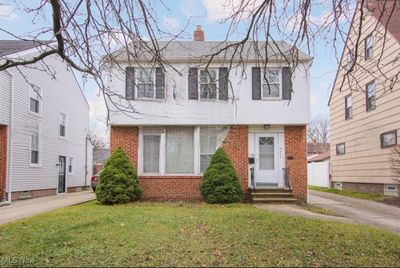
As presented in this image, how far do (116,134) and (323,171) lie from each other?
16.4m

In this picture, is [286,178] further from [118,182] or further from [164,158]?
[118,182]

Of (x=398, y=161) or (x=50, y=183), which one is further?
(x=50, y=183)

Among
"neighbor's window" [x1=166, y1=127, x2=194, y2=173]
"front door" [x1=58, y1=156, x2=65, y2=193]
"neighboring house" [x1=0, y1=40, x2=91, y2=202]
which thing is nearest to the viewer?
"neighbor's window" [x1=166, y1=127, x2=194, y2=173]

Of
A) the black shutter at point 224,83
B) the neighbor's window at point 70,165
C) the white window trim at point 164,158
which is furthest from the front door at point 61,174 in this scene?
the black shutter at point 224,83

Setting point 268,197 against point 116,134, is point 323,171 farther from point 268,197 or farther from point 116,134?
point 116,134

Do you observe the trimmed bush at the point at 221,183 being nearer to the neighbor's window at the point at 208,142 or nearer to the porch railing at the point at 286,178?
the neighbor's window at the point at 208,142

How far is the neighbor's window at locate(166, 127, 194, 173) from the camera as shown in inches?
585

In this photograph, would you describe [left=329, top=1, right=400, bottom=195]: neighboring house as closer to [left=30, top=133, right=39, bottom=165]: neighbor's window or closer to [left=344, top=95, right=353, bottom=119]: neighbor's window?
[left=344, top=95, right=353, bottom=119]: neighbor's window

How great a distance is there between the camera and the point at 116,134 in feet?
48.5

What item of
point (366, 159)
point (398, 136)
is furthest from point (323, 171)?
point (398, 136)

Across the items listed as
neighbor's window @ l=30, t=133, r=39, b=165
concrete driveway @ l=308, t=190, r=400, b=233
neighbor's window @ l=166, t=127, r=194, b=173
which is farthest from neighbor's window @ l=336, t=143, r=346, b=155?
neighbor's window @ l=30, t=133, r=39, b=165

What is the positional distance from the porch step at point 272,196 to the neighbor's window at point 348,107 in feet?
28.3

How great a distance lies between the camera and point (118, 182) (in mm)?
13500

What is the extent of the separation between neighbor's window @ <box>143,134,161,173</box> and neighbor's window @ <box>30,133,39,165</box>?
20.5ft
